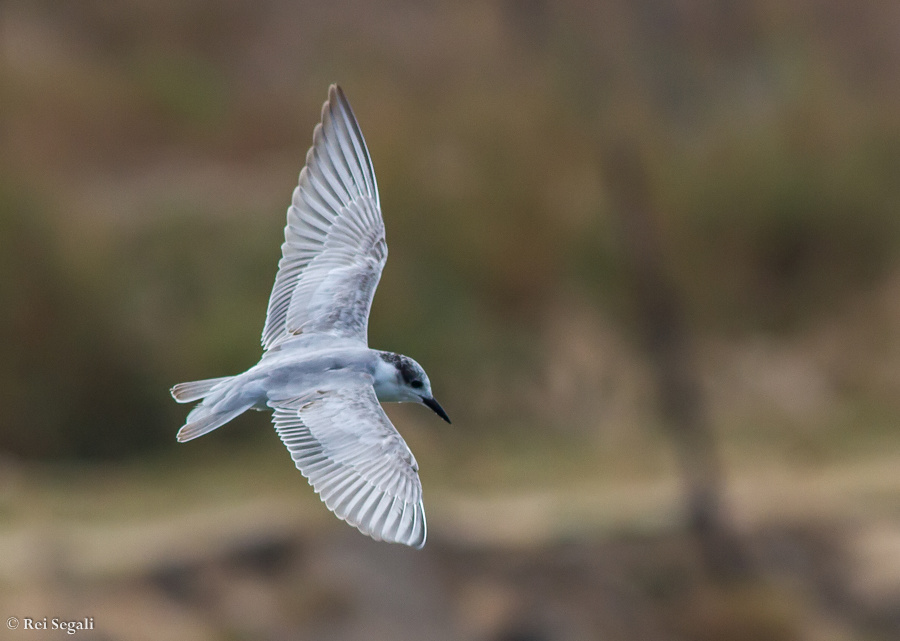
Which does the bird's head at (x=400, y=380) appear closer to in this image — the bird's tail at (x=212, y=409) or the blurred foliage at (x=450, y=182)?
the bird's tail at (x=212, y=409)

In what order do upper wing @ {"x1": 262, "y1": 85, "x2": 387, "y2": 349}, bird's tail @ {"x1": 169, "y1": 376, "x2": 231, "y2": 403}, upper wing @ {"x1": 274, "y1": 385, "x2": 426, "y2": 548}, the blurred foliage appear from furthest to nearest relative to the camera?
1. the blurred foliage
2. upper wing @ {"x1": 262, "y1": 85, "x2": 387, "y2": 349}
3. bird's tail @ {"x1": 169, "y1": 376, "x2": 231, "y2": 403}
4. upper wing @ {"x1": 274, "y1": 385, "x2": 426, "y2": 548}

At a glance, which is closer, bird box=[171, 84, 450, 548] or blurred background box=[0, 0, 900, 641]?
bird box=[171, 84, 450, 548]

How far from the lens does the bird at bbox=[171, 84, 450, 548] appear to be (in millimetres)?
3930

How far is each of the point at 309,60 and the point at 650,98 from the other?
2908 mm

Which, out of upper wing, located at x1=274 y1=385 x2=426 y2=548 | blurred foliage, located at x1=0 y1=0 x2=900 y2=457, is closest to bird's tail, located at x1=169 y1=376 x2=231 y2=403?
upper wing, located at x1=274 y1=385 x2=426 y2=548

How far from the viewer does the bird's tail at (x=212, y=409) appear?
3.92 meters

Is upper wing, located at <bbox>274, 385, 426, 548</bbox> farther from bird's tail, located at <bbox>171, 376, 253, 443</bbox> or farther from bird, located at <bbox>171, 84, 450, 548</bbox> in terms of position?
bird's tail, located at <bbox>171, 376, 253, 443</bbox>

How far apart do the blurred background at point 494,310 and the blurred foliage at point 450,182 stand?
1.1 inches

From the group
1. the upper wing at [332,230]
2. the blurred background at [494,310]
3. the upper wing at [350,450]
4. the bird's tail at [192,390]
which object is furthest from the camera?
the blurred background at [494,310]

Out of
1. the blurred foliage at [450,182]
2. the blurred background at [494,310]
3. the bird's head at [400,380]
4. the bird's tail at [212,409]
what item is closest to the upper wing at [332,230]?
the bird's head at [400,380]

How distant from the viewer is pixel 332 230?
4.88 metres

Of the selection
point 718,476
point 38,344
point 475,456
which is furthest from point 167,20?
point 718,476

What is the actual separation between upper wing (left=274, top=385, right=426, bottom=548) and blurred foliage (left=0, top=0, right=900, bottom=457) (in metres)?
5.07

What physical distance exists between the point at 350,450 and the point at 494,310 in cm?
615
